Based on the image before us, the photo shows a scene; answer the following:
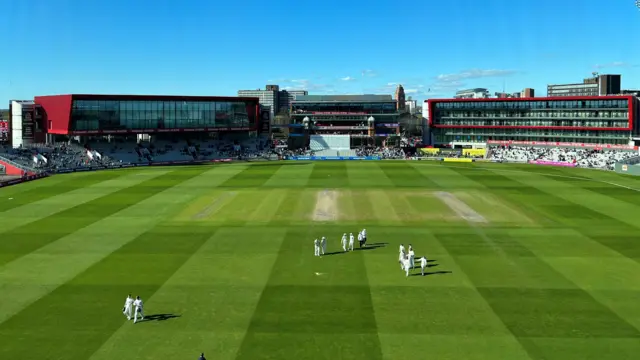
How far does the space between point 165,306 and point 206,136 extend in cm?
10419

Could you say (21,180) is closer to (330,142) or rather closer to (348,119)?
(330,142)

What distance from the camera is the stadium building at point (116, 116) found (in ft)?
348

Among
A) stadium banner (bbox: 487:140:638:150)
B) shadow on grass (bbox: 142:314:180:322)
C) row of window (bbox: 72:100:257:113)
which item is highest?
row of window (bbox: 72:100:257:113)

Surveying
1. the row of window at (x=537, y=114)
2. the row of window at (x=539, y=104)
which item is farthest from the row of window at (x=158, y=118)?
the row of window at (x=539, y=104)

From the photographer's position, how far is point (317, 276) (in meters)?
33.3

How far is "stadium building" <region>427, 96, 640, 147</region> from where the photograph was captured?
402 ft

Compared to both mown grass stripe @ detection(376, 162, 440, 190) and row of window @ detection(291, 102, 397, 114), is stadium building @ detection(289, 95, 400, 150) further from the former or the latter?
mown grass stripe @ detection(376, 162, 440, 190)

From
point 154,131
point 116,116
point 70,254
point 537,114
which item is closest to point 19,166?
point 116,116

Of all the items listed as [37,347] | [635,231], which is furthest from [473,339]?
[635,231]

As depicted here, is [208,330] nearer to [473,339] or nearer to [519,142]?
[473,339]

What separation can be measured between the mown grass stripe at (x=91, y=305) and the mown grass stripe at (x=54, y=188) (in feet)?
91.9

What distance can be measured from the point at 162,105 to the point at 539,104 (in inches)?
3480

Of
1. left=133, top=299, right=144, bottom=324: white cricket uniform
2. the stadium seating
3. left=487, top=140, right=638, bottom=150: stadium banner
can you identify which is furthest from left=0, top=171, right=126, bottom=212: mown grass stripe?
left=487, top=140, right=638, bottom=150: stadium banner

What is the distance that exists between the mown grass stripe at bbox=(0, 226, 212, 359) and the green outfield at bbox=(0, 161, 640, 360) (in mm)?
112
